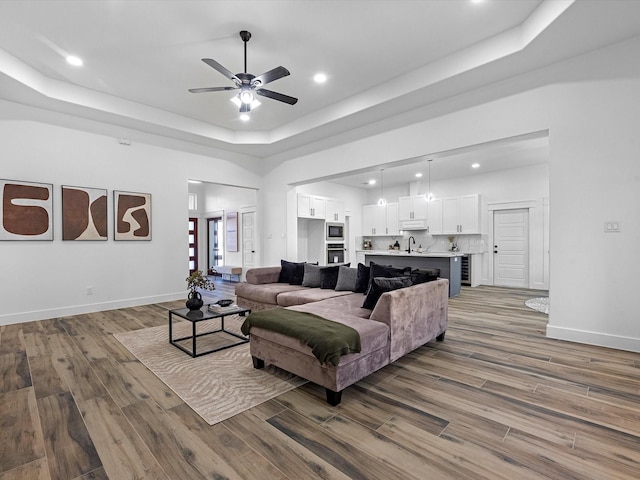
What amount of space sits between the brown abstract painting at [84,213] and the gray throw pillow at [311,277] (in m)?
3.39

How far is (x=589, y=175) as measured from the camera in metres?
3.42

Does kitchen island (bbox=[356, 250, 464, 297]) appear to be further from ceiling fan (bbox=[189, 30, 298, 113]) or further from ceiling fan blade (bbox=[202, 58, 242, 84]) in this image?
ceiling fan blade (bbox=[202, 58, 242, 84])

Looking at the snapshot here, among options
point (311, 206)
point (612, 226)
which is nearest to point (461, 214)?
point (311, 206)

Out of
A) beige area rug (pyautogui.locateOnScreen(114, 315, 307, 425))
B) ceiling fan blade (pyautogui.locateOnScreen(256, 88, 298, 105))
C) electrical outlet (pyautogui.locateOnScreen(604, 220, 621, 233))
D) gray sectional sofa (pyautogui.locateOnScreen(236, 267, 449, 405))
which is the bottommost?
beige area rug (pyautogui.locateOnScreen(114, 315, 307, 425))

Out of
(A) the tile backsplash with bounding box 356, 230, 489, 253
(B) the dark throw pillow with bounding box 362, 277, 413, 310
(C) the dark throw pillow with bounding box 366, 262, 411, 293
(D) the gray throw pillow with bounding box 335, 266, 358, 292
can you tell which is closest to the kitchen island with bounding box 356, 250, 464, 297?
(A) the tile backsplash with bounding box 356, 230, 489, 253

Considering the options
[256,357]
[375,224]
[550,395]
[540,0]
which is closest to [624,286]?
[550,395]

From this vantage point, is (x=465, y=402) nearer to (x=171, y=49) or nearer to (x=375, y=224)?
(x=171, y=49)

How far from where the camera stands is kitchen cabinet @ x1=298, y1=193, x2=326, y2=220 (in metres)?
8.42

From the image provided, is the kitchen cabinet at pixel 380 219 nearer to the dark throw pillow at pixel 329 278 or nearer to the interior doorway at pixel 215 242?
the interior doorway at pixel 215 242

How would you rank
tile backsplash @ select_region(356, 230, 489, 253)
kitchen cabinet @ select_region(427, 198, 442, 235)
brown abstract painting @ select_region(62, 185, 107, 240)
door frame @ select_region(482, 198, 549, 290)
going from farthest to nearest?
kitchen cabinet @ select_region(427, 198, 442, 235)
tile backsplash @ select_region(356, 230, 489, 253)
door frame @ select_region(482, 198, 549, 290)
brown abstract painting @ select_region(62, 185, 107, 240)

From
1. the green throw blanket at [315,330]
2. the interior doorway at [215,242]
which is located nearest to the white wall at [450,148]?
the green throw blanket at [315,330]

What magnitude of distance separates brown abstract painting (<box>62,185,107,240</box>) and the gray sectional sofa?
3849 mm

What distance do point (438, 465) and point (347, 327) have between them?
1002 millimetres

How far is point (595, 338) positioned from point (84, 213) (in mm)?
7038
